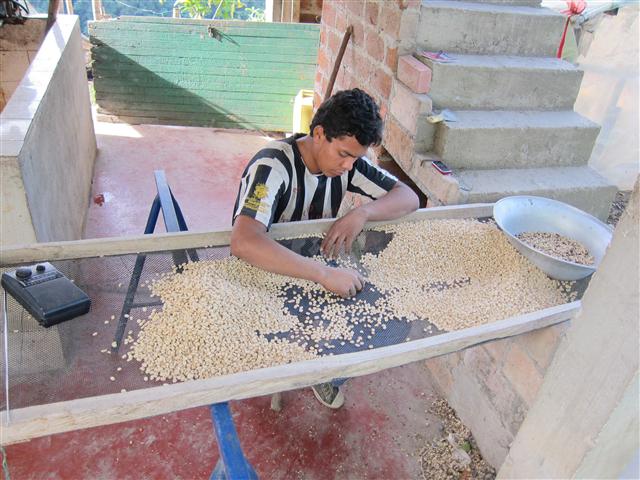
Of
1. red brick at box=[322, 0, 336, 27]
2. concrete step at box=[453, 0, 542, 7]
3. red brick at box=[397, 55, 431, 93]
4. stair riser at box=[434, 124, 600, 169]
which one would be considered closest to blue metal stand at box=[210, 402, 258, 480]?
stair riser at box=[434, 124, 600, 169]

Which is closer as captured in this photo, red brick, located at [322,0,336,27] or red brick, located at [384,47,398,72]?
red brick, located at [384,47,398,72]

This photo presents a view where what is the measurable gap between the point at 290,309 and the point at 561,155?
2150 mm

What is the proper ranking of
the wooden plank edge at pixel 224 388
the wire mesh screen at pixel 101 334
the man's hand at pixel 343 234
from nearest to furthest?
the wooden plank edge at pixel 224 388 → the wire mesh screen at pixel 101 334 → the man's hand at pixel 343 234

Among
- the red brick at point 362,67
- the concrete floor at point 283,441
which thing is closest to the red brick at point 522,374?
the concrete floor at point 283,441

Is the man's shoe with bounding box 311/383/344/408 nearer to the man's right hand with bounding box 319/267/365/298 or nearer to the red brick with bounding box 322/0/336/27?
the man's right hand with bounding box 319/267/365/298

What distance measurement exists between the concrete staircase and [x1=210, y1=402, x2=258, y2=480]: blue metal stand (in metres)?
1.68

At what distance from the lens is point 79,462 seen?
6.60 ft

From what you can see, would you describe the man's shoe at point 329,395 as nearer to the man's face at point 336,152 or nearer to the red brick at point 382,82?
the man's face at point 336,152

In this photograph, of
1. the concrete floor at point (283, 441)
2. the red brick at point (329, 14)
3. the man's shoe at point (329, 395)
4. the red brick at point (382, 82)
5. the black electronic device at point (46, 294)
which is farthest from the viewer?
the red brick at point (329, 14)

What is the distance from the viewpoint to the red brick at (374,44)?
3.01 m

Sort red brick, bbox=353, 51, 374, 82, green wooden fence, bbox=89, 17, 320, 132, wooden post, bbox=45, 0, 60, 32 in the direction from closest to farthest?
red brick, bbox=353, 51, 374, 82 → wooden post, bbox=45, 0, 60, 32 → green wooden fence, bbox=89, 17, 320, 132

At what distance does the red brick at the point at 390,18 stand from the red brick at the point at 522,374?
6.14ft

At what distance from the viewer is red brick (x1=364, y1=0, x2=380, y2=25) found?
119 inches

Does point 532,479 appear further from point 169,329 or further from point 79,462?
point 79,462
